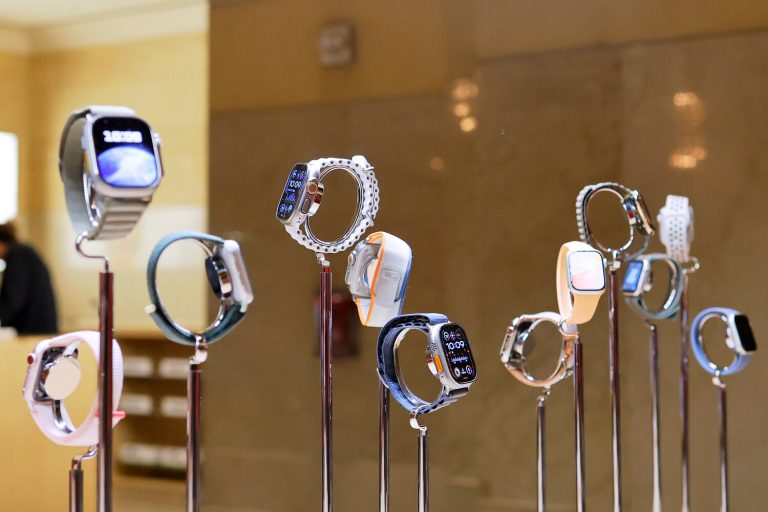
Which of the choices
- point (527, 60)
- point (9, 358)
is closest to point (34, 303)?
point (9, 358)

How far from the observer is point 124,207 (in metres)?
1.38

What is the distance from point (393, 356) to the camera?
6.18 ft

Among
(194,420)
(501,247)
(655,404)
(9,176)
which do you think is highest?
(9,176)

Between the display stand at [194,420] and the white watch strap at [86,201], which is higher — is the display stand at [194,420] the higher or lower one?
the lower one

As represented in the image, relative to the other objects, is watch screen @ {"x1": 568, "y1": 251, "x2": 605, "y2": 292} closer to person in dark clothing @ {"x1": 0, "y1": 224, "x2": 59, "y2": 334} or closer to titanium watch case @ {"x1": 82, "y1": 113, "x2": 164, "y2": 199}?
titanium watch case @ {"x1": 82, "y1": 113, "x2": 164, "y2": 199}

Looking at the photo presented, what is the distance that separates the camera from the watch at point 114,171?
1355 millimetres

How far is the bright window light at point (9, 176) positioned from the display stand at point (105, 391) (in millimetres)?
2770

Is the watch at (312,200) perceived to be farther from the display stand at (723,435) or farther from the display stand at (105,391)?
the display stand at (723,435)

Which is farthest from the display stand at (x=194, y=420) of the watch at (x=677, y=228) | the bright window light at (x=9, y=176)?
the bright window light at (x=9, y=176)

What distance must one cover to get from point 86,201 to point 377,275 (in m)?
0.66

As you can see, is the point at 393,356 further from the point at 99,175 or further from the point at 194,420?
the point at 99,175

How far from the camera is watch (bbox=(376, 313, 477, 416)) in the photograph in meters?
1.80

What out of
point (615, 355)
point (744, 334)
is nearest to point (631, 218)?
point (615, 355)

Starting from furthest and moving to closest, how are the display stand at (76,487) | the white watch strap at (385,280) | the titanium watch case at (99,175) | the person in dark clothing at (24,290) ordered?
the person in dark clothing at (24,290), the white watch strap at (385,280), the display stand at (76,487), the titanium watch case at (99,175)
